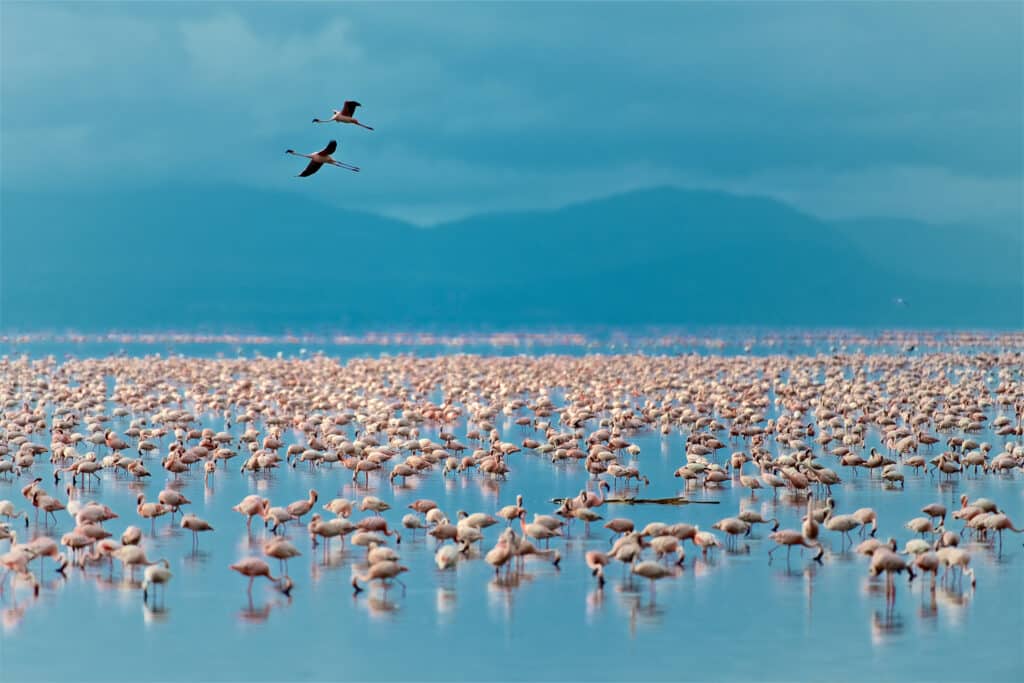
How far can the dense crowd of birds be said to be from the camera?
1557 centimetres

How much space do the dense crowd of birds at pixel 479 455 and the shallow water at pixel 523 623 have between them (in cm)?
28

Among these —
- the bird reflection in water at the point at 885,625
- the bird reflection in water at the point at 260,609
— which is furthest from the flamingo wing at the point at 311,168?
the bird reflection in water at the point at 885,625

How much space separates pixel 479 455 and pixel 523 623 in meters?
9.58

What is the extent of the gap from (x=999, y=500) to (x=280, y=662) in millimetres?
12214

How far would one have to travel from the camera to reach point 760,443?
26391mm

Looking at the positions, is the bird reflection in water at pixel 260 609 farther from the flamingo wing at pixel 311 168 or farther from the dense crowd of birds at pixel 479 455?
the flamingo wing at pixel 311 168

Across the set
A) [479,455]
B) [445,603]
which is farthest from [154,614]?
[479,455]

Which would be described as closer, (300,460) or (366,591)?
(366,591)

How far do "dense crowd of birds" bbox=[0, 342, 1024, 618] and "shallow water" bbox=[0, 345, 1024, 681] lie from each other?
0.28m

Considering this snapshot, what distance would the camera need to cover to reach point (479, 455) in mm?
23094

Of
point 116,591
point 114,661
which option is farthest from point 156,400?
point 114,661

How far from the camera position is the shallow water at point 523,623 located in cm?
1222

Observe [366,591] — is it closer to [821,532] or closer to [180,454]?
[821,532]

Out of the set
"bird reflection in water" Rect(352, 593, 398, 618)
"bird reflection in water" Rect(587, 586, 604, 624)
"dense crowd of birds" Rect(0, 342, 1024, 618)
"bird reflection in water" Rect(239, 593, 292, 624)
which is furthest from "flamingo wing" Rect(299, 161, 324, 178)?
"bird reflection in water" Rect(587, 586, 604, 624)
